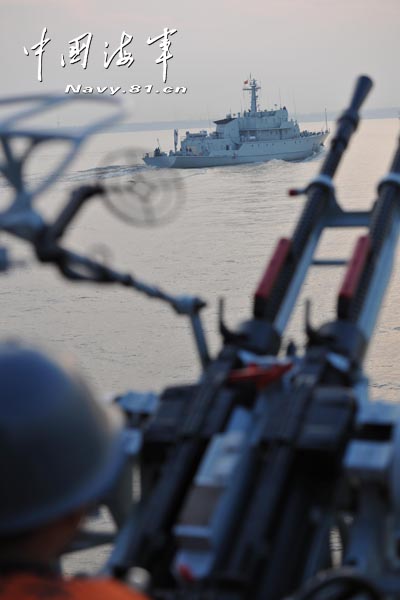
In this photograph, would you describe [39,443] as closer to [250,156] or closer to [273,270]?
[273,270]

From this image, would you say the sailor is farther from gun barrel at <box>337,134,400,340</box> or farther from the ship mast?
the ship mast

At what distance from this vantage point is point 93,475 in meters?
1.82

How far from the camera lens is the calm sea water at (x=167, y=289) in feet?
47.2

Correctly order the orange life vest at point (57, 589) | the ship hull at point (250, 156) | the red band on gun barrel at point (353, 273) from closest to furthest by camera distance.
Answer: the orange life vest at point (57, 589) < the red band on gun barrel at point (353, 273) < the ship hull at point (250, 156)

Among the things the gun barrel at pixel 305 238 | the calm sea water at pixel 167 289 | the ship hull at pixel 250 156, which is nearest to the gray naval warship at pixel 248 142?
the ship hull at pixel 250 156

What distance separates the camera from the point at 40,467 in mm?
1721

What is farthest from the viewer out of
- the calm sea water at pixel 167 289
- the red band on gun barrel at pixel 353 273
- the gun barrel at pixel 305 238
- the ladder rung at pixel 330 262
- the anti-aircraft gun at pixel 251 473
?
the calm sea water at pixel 167 289

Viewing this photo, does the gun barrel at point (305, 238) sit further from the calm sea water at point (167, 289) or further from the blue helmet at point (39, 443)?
the blue helmet at point (39, 443)

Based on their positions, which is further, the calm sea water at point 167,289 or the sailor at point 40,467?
the calm sea water at point 167,289

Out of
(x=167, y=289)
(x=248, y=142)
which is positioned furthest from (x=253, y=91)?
(x=167, y=289)

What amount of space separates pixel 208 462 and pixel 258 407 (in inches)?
19.2

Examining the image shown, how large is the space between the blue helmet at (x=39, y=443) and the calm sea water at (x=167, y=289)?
69.3 inches

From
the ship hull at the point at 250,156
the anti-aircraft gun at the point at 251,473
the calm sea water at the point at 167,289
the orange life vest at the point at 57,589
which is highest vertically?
the ship hull at the point at 250,156

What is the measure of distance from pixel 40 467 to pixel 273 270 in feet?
11.9
